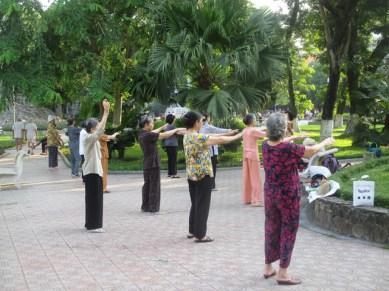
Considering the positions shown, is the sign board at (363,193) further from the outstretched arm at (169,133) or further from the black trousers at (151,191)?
the black trousers at (151,191)

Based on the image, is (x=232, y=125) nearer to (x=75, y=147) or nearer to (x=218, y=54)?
(x=218, y=54)

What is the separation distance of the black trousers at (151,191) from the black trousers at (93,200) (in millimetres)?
1544

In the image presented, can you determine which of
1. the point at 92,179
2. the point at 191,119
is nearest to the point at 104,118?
the point at 92,179

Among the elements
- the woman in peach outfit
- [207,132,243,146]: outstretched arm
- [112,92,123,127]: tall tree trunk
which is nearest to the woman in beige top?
[207,132,243,146]: outstretched arm

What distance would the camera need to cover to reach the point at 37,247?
746 centimetres

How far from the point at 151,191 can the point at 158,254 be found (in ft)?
9.79

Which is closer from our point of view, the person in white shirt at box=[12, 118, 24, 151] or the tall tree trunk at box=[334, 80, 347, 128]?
the person in white shirt at box=[12, 118, 24, 151]

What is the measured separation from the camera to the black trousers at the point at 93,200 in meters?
8.33

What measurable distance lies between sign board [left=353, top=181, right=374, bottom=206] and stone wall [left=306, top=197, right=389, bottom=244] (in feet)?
0.38

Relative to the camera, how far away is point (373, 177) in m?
9.91

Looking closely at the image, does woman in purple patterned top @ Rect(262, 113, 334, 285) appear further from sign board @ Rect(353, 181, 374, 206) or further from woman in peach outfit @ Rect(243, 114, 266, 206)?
woman in peach outfit @ Rect(243, 114, 266, 206)

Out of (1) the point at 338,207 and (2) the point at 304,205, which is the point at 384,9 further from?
(1) the point at 338,207

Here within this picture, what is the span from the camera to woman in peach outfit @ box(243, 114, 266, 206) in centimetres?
1034

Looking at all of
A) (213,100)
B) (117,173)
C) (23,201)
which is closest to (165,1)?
(213,100)
